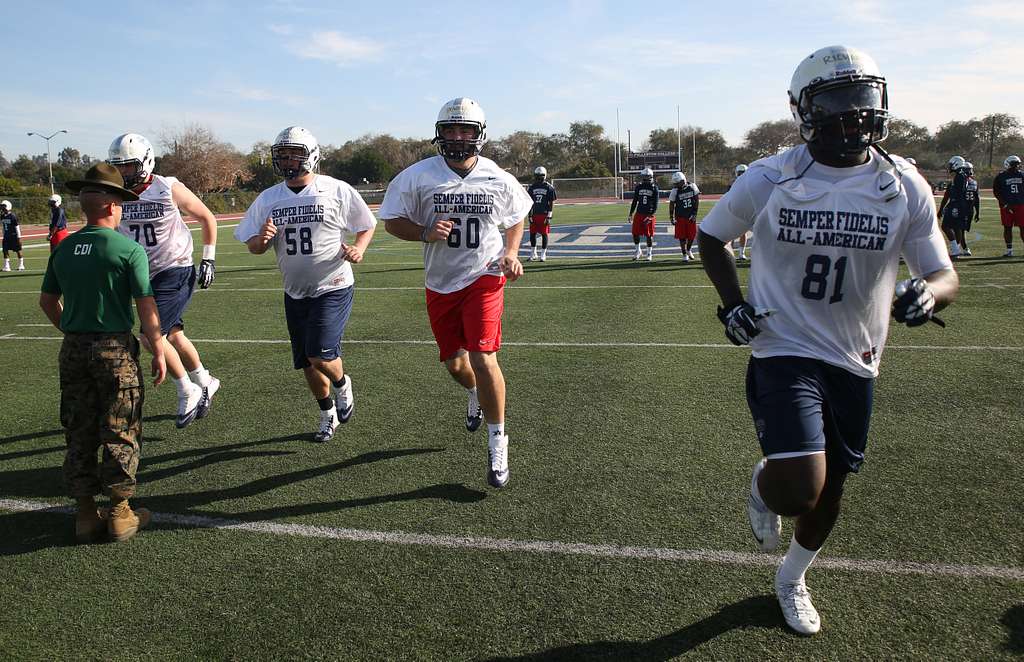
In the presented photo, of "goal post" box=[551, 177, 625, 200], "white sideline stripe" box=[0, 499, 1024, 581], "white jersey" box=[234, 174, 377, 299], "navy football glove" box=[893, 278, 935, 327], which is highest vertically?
"goal post" box=[551, 177, 625, 200]

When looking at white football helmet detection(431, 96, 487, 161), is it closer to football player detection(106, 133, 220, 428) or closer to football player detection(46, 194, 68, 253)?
football player detection(106, 133, 220, 428)

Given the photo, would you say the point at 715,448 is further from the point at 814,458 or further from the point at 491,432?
the point at 814,458

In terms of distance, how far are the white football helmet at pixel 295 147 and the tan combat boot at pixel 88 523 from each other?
2.46m

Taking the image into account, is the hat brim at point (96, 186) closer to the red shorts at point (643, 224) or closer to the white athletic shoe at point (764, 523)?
the white athletic shoe at point (764, 523)

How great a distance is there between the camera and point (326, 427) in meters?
5.29

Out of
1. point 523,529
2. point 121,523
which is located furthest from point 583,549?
point 121,523

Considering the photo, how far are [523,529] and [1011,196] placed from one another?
16.2 meters

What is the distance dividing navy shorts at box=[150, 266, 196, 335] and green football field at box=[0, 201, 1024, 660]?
2.64 feet

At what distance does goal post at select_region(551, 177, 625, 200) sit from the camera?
207ft

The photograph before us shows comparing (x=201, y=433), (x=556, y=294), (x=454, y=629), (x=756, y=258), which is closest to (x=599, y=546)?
(x=454, y=629)

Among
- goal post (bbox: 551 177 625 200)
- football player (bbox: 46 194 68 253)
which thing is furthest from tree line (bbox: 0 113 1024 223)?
football player (bbox: 46 194 68 253)

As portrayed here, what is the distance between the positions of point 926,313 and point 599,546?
1.83 meters

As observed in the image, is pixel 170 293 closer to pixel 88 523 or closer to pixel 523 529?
pixel 88 523

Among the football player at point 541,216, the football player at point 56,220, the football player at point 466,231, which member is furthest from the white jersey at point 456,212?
the football player at point 56,220
